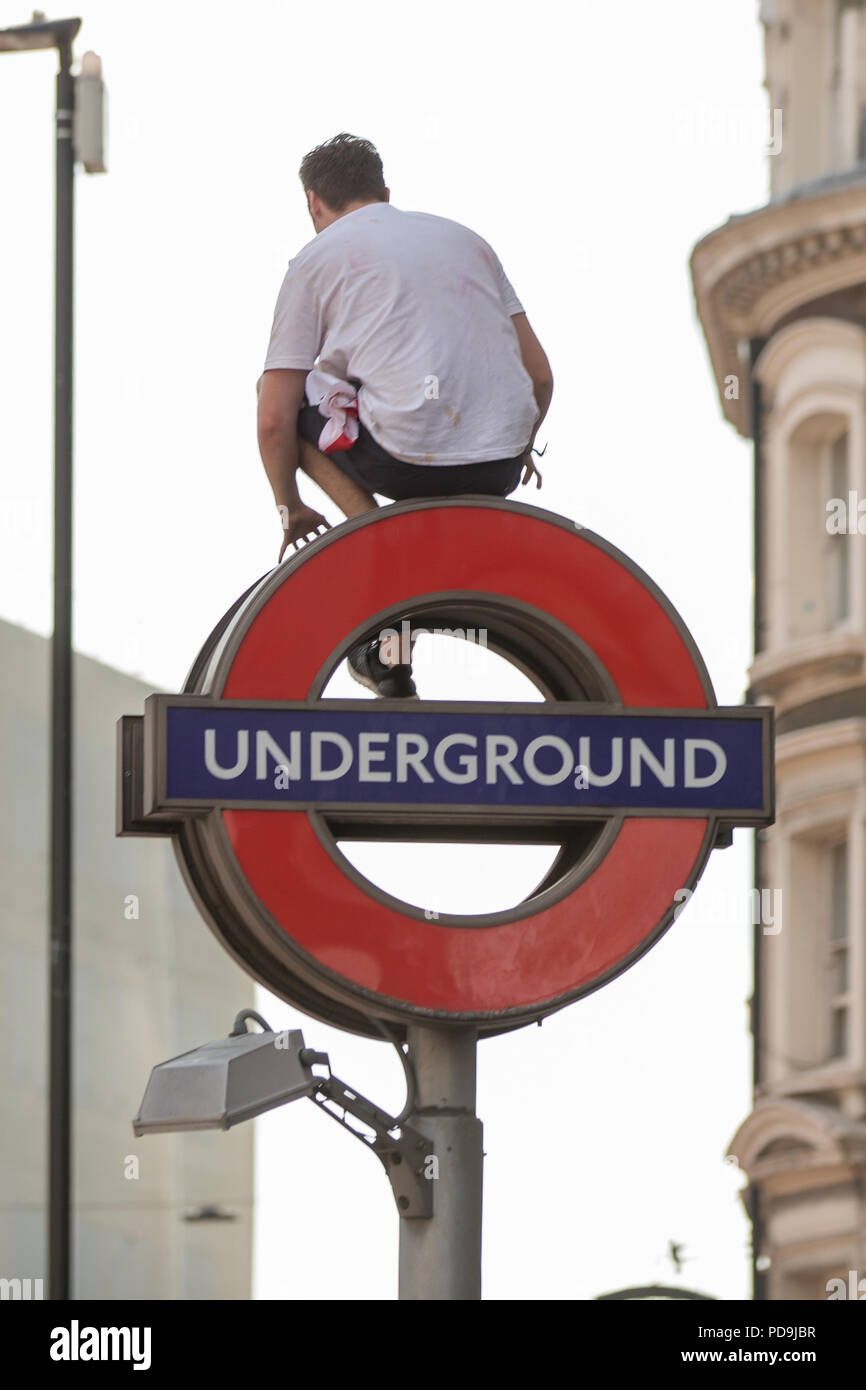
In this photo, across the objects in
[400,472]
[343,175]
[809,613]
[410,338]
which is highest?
[809,613]

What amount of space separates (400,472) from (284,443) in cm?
29

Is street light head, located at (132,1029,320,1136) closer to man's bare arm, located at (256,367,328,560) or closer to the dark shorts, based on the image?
man's bare arm, located at (256,367,328,560)

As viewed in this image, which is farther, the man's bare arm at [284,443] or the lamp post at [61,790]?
the lamp post at [61,790]

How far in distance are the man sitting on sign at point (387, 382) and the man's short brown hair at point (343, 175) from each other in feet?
0.42

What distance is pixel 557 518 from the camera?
7.20 meters

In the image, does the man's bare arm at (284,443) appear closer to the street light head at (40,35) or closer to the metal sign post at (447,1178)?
the metal sign post at (447,1178)

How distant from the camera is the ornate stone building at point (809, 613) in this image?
2136 cm

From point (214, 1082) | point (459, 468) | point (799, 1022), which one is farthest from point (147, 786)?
point (799, 1022)

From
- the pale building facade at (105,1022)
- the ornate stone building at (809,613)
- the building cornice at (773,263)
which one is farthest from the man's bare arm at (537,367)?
the pale building facade at (105,1022)

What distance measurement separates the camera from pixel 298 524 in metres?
7.35

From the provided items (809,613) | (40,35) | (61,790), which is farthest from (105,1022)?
(61,790)

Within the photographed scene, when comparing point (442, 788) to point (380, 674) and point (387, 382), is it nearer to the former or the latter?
point (380, 674)

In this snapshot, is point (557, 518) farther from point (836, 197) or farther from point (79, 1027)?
point (79, 1027)

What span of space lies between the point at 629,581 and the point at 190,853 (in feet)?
4.07
